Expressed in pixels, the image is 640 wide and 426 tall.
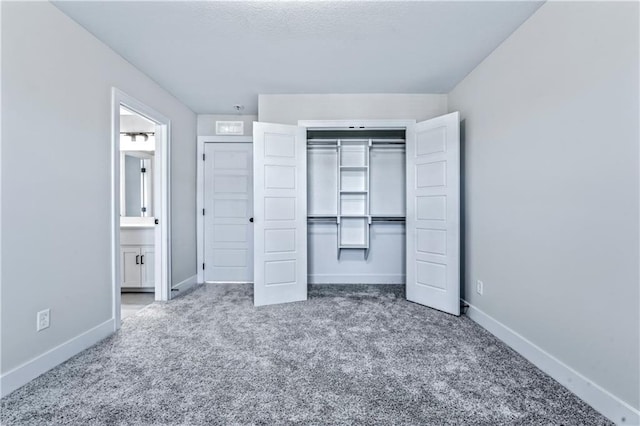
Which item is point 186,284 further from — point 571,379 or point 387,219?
point 571,379

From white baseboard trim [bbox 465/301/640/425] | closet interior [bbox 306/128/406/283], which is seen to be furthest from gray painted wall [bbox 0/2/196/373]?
white baseboard trim [bbox 465/301/640/425]

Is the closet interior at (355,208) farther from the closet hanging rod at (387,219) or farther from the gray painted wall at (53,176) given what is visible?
the gray painted wall at (53,176)

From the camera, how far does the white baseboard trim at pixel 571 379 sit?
1351 mm

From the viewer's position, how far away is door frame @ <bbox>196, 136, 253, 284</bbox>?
12.9 feet

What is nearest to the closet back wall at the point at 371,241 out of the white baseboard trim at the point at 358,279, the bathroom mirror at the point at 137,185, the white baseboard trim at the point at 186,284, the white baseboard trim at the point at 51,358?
the white baseboard trim at the point at 358,279

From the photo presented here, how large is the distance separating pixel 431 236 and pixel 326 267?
1523 millimetres

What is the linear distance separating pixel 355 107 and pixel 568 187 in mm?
2360

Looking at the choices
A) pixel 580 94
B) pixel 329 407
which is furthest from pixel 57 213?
pixel 580 94

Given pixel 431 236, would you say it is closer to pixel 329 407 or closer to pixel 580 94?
pixel 580 94

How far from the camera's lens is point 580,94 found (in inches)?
62.5

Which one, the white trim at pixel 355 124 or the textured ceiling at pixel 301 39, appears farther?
the white trim at pixel 355 124

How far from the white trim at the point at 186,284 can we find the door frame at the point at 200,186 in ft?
0.29

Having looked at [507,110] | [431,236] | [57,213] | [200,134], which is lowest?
[431,236]

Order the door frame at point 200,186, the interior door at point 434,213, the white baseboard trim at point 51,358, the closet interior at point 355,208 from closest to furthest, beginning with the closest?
the white baseboard trim at point 51,358 < the interior door at point 434,213 < the closet interior at point 355,208 < the door frame at point 200,186
